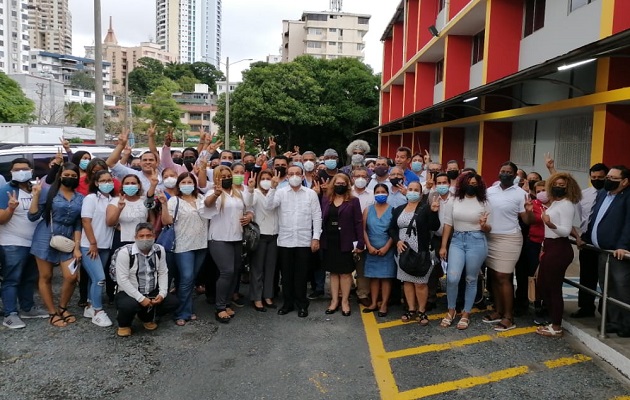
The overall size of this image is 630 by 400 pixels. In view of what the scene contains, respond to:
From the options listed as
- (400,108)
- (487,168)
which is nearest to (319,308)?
(487,168)

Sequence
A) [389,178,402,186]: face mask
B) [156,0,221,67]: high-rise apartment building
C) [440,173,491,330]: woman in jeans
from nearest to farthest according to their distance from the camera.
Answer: [440,173,491,330]: woman in jeans < [389,178,402,186]: face mask < [156,0,221,67]: high-rise apartment building

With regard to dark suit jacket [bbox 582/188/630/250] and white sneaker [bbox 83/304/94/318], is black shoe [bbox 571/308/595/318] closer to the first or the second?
dark suit jacket [bbox 582/188/630/250]

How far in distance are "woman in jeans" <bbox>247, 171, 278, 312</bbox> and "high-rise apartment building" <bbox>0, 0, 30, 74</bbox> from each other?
117 metres

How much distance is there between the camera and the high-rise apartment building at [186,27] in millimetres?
185750

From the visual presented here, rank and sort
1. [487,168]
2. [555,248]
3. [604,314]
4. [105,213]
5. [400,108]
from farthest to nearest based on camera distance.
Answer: [400,108]
[487,168]
[105,213]
[555,248]
[604,314]

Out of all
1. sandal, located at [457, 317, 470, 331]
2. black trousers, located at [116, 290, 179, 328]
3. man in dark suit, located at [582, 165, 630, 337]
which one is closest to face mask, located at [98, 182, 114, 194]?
black trousers, located at [116, 290, 179, 328]

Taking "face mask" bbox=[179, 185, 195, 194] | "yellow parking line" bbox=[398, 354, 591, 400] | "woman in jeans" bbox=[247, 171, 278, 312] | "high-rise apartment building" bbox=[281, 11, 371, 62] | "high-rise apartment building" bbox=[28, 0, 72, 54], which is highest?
"high-rise apartment building" bbox=[28, 0, 72, 54]

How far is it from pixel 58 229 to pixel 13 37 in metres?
126

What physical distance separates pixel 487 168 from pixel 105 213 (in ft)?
35.1

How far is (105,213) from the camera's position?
5652mm

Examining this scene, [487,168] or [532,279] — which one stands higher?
[487,168]

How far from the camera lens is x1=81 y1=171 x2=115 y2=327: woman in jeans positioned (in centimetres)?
555

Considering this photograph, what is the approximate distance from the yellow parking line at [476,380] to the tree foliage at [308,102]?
30.2 meters

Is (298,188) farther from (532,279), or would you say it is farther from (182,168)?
(532,279)
